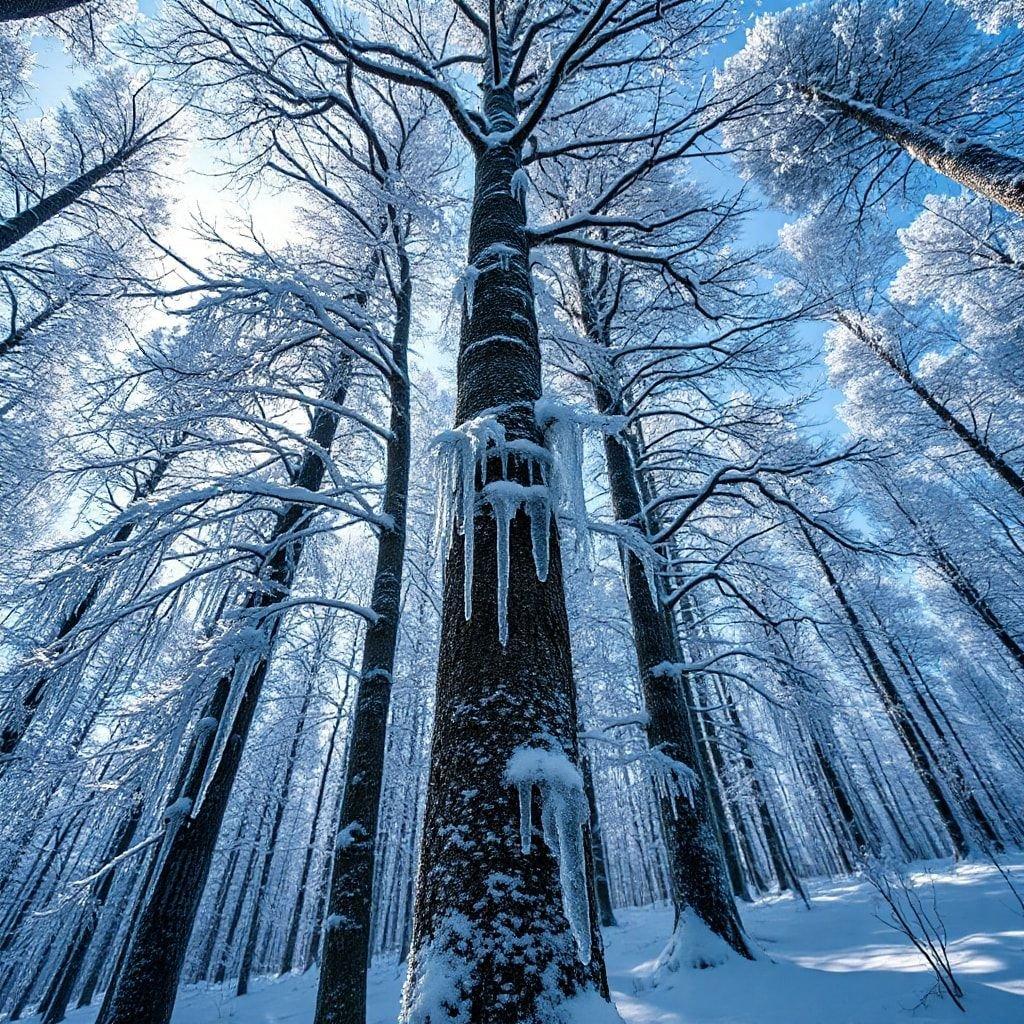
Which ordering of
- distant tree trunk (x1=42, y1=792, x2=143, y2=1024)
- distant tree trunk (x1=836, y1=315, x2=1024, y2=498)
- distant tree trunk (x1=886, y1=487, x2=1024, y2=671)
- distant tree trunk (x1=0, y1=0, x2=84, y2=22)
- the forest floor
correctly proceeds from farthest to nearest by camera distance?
distant tree trunk (x1=886, y1=487, x2=1024, y2=671), distant tree trunk (x1=836, y1=315, x2=1024, y2=498), distant tree trunk (x1=42, y1=792, x2=143, y2=1024), distant tree trunk (x1=0, y1=0, x2=84, y2=22), the forest floor

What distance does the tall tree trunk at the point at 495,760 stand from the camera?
1.10 meters

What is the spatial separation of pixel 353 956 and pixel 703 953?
9.29 feet

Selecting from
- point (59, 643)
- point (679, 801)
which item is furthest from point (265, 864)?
point (59, 643)

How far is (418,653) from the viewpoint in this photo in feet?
39.6

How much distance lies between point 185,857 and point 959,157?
12.0 meters

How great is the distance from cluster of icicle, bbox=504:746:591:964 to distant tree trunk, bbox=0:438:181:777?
3040 millimetres

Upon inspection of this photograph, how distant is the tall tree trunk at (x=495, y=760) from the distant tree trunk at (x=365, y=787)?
3.20 meters

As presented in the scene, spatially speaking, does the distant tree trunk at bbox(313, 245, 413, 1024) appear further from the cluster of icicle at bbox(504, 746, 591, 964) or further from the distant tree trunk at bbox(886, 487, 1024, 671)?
the distant tree trunk at bbox(886, 487, 1024, 671)

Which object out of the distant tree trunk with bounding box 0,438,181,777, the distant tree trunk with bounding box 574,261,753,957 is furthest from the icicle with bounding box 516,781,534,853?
the distant tree trunk with bounding box 0,438,181,777

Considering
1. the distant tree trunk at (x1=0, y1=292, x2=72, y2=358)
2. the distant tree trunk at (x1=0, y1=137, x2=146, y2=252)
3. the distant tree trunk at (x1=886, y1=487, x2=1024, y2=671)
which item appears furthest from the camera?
the distant tree trunk at (x1=886, y1=487, x2=1024, y2=671)

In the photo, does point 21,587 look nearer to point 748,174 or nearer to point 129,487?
point 129,487

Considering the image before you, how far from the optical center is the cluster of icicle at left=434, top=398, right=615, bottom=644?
1831mm

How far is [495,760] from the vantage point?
4.63 feet

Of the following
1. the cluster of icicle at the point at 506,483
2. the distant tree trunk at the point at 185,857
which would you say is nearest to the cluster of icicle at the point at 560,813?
the cluster of icicle at the point at 506,483
